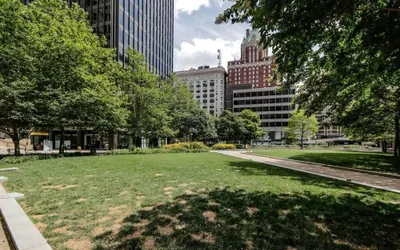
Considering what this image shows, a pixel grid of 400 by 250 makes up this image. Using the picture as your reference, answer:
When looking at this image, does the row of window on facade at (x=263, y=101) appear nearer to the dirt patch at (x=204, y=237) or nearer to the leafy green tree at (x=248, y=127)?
the leafy green tree at (x=248, y=127)

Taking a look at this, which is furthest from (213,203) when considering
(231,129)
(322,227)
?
(231,129)

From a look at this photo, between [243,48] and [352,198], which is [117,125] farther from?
[243,48]

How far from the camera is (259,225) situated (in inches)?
178

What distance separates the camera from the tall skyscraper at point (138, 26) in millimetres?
40781

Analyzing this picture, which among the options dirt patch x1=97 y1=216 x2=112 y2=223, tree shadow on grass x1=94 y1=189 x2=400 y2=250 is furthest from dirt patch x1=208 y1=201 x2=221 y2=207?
dirt patch x1=97 y1=216 x2=112 y2=223

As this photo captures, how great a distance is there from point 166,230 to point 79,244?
150 cm

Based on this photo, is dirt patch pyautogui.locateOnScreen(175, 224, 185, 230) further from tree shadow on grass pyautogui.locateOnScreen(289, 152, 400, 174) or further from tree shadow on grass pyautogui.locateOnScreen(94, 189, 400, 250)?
tree shadow on grass pyautogui.locateOnScreen(289, 152, 400, 174)

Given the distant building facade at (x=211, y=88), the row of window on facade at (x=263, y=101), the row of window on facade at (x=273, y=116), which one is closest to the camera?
the row of window on facade at (x=263, y=101)

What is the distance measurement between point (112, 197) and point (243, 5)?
243 inches

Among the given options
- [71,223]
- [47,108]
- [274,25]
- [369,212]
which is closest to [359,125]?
[369,212]

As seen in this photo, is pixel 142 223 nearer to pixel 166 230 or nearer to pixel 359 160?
pixel 166 230

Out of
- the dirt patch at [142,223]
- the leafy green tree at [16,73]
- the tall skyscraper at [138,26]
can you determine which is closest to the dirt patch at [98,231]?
the dirt patch at [142,223]

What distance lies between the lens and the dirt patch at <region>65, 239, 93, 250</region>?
3.69 metres

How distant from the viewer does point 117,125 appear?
78.4 ft
